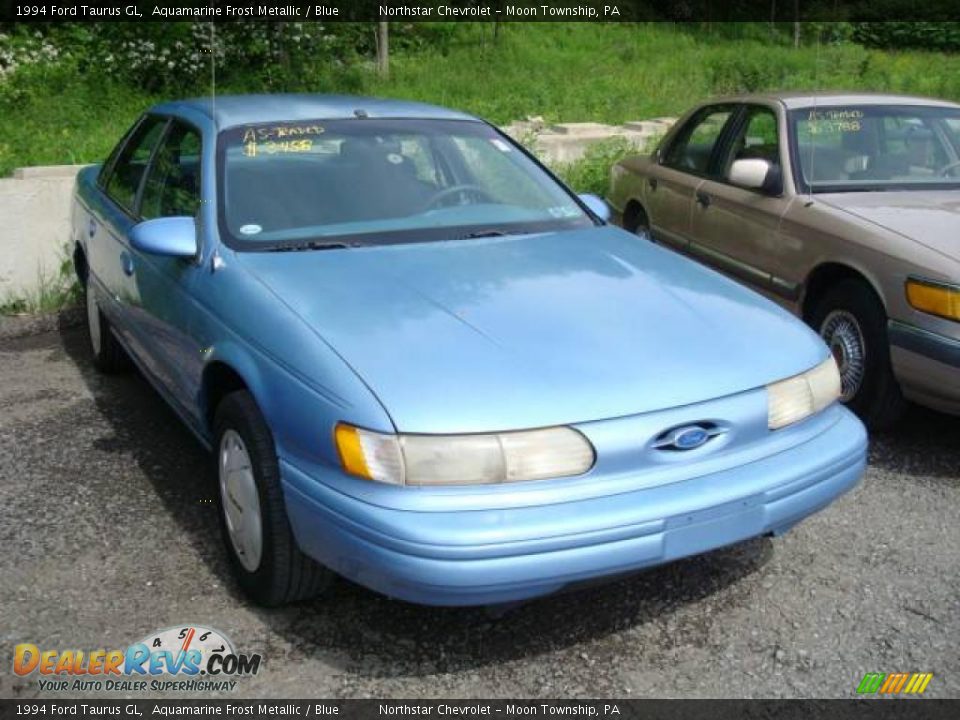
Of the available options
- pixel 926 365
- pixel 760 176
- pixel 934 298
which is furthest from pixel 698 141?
pixel 926 365

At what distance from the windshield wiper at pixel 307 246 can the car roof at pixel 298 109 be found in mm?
716

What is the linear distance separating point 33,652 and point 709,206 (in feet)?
14.0

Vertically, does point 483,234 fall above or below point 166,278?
above

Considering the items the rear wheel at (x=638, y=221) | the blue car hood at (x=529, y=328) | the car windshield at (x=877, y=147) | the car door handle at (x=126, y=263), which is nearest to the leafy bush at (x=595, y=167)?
the rear wheel at (x=638, y=221)

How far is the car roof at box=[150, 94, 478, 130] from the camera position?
3984 mm

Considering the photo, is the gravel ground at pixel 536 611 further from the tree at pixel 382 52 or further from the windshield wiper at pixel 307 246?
the tree at pixel 382 52

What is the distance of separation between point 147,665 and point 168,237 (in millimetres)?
1413

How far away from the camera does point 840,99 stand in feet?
18.8

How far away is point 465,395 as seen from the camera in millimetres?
2562

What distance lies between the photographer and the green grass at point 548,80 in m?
9.67

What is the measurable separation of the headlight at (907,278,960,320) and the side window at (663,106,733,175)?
2172 mm

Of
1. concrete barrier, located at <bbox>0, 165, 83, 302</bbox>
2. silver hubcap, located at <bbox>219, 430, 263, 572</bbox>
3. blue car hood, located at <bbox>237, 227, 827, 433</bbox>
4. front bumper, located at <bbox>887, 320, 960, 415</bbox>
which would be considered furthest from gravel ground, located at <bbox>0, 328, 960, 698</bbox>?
concrete barrier, located at <bbox>0, 165, 83, 302</bbox>

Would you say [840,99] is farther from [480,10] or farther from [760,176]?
[480,10]

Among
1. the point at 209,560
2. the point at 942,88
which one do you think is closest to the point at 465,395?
the point at 209,560
